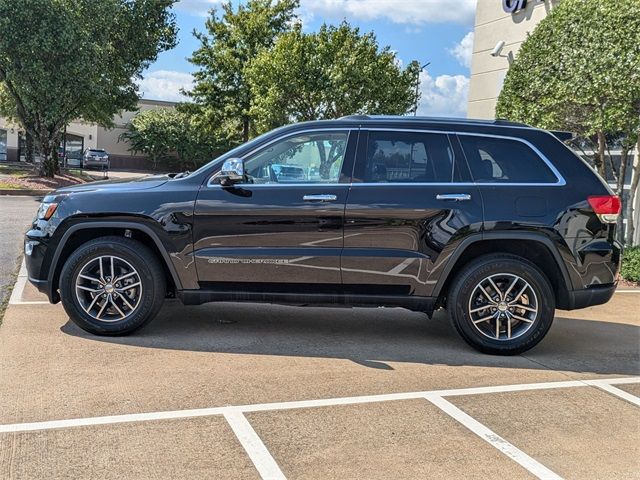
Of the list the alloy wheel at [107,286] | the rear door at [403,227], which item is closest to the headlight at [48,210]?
the alloy wheel at [107,286]

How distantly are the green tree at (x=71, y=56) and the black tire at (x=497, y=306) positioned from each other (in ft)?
66.1

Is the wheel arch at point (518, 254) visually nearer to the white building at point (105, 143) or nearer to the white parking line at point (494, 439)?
the white parking line at point (494, 439)

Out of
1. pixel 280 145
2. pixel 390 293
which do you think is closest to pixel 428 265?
pixel 390 293

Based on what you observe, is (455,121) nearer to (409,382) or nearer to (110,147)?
(409,382)

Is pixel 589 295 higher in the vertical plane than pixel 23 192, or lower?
higher

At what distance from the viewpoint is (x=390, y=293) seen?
5277mm

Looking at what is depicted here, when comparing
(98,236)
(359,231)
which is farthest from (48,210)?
(359,231)

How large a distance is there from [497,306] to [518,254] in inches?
20.9

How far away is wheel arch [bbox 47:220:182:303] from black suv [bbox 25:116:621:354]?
0.05ft

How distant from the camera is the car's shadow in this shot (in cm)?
524

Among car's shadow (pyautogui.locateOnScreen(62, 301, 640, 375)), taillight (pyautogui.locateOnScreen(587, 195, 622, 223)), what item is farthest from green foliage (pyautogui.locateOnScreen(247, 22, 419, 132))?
taillight (pyautogui.locateOnScreen(587, 195, 622, 223))

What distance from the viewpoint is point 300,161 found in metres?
5.39

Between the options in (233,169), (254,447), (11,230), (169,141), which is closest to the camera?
(254,447)

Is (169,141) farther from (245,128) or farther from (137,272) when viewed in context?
(137,272)
